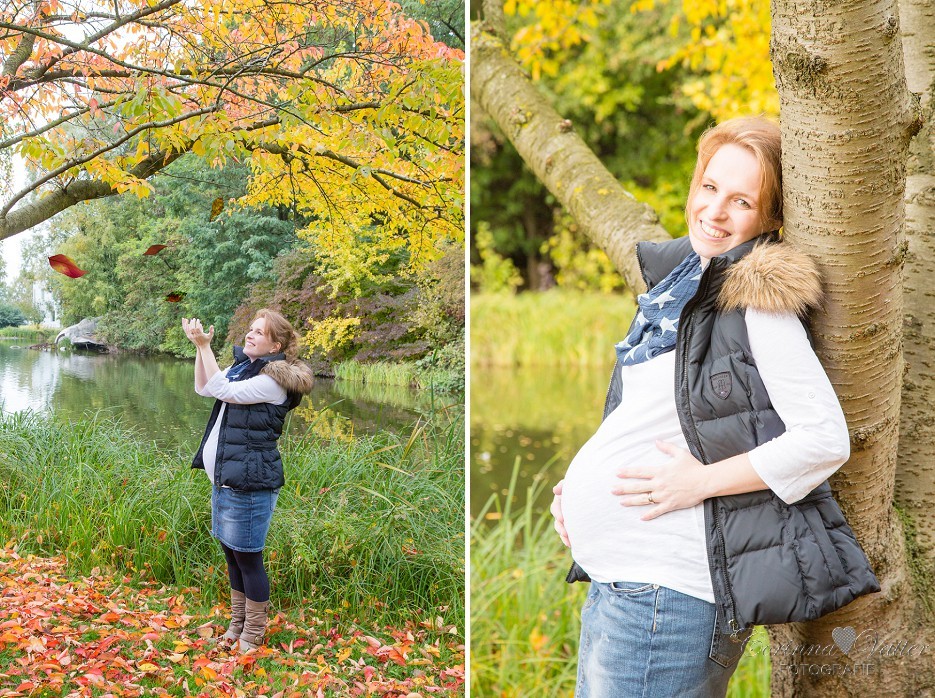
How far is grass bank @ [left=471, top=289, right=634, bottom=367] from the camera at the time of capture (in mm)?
7363

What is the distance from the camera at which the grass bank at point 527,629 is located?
2.54 metres

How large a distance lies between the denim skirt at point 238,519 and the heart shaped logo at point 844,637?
1550 mm

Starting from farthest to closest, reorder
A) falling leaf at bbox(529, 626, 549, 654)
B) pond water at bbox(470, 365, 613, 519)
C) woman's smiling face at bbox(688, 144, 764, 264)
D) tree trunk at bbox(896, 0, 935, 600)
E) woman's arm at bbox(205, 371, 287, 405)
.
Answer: pond water at bbox(470, 365, 613, 519)
falling leaf at bbox(529, 626, 549, 654)
woman's arm at bbox(205, 371, 287, 405)
tree trunk at bbox(896, 0, 935, 600)
woman's smiling face at bbox(688, 144, 764, 264)

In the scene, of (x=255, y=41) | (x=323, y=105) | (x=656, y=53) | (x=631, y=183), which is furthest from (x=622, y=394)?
(x=631, y=183)

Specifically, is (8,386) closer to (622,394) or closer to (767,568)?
(622,394)

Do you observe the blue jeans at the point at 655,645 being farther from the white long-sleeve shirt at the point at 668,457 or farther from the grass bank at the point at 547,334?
the grass bank at the point at 547,334

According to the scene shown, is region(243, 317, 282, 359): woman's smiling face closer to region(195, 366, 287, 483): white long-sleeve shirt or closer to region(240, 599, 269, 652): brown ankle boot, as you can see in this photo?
region(195, 366, 287, 483): white long-sleeve shirt

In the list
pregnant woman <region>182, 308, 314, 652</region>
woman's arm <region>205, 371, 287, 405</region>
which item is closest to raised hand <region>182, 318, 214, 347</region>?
pregnant woman <region>182, 308, 314, 652</region>

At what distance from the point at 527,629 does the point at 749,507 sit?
70.4 inches

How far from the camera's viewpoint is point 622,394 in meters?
1.32

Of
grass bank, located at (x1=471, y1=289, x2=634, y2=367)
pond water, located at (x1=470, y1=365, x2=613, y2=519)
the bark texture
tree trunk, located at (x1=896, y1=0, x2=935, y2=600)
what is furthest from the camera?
grass bank, located at (x1=471, y1=289, x2=634, y2=367)

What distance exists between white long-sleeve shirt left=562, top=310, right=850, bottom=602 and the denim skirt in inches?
51.3

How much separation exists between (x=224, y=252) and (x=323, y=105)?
0.51 meters

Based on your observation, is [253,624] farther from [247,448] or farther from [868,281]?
[868,281]
